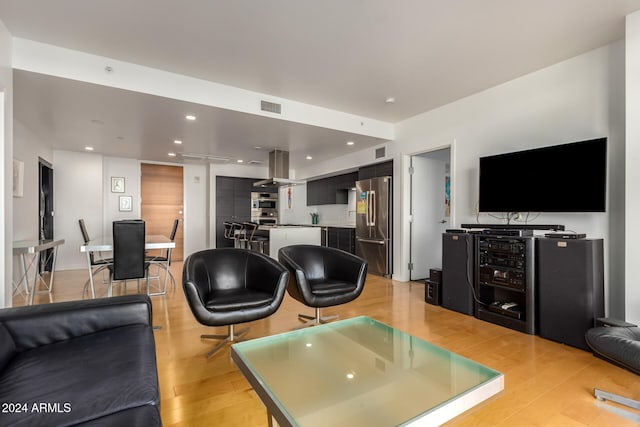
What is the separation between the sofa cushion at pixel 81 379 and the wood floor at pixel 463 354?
0.52 meters

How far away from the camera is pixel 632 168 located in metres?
2.45

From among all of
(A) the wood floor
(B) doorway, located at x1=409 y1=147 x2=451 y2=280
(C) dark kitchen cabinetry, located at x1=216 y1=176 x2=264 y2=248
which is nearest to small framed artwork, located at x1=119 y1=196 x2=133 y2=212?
(C) dark kitchen cabinetry, located at x1=216 y1=176 x2=264 y2=248

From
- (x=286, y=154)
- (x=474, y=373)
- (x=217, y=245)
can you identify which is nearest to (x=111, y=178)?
(x=217, y=245)

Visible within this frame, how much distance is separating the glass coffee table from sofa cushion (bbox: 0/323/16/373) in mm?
998

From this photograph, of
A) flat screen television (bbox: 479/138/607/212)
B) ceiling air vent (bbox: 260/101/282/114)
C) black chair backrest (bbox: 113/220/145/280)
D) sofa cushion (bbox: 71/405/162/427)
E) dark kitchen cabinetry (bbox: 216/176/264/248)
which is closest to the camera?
sofa cushion (bbox: 71/405/162/427)

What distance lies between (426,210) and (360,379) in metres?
4.15

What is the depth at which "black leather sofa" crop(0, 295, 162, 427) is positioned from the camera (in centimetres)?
102

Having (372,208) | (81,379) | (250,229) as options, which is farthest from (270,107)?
(81,379)

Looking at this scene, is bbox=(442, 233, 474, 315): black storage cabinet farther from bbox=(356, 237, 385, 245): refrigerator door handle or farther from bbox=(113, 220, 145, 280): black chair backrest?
bbox=(113, 220, 145, 280): black chair backrest

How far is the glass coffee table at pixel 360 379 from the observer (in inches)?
48.2

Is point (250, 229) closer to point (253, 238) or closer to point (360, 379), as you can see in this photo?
point (253, 238)

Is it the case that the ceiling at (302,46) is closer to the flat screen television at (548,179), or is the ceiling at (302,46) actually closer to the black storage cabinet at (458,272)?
the flat screen television at (548,179)

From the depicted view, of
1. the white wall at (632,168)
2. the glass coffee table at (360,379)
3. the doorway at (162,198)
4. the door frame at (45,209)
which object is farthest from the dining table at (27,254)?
the white wall at (632,168)

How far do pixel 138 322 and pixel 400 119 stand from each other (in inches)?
177
